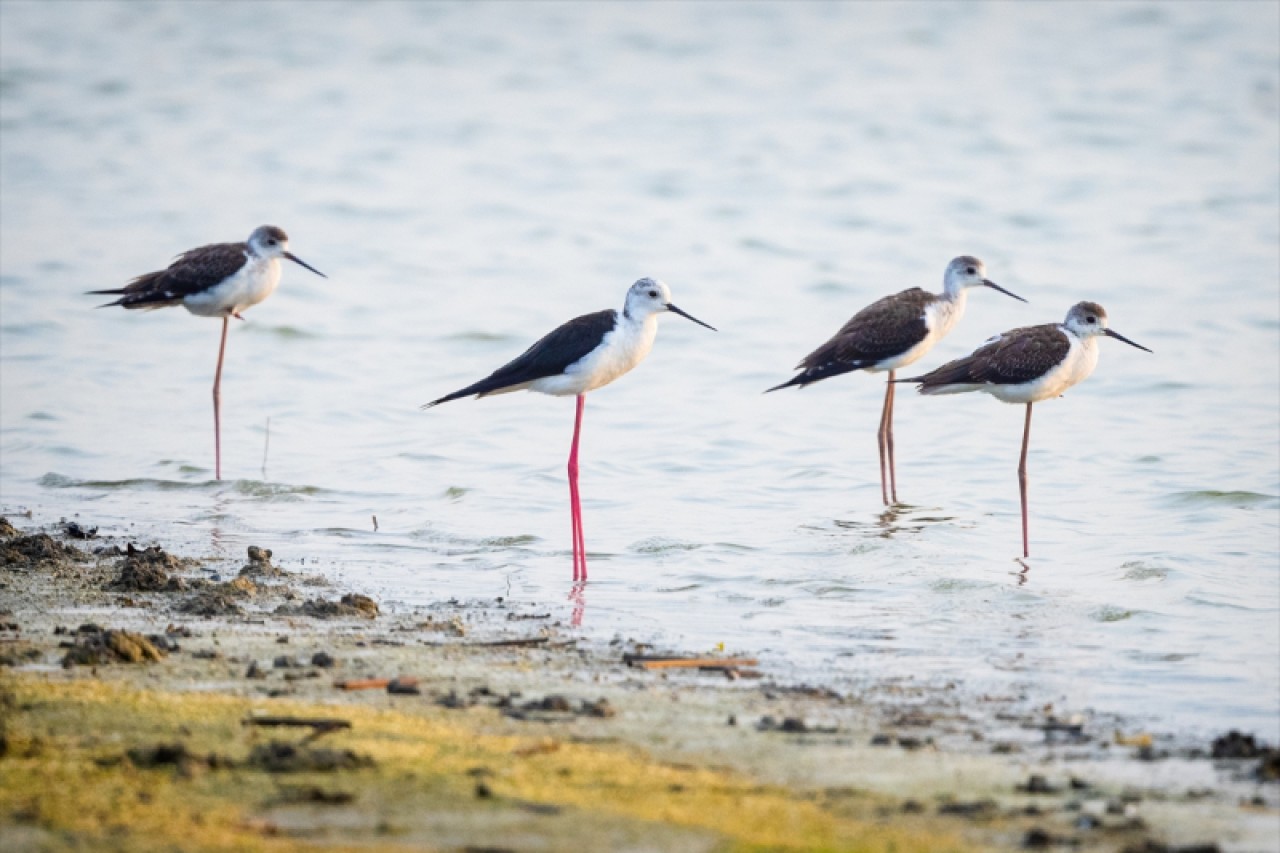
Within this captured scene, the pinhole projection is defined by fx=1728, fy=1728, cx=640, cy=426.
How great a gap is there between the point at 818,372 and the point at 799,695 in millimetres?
6026

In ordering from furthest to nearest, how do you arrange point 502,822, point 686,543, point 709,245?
point 709,245
point 686,543
point 502,822

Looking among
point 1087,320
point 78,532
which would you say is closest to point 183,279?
point 78,532

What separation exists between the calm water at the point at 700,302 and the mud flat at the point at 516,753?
79cm

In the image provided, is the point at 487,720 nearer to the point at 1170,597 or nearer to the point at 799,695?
the point at 799,695

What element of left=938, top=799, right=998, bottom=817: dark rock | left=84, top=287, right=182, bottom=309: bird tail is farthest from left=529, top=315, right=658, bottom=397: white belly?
left=938, top=799, right=998, bottom=817: dark rock

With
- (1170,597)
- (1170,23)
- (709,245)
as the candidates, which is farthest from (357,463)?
(1170,23)

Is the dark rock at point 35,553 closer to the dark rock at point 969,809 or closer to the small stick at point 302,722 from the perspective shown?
the small stick at point 302,722

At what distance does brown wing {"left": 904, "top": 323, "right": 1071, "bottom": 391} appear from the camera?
36.4ft

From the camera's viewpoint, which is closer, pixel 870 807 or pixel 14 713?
pixel 870 807

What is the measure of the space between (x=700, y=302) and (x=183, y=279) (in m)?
7.06

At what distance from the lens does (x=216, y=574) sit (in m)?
8.75

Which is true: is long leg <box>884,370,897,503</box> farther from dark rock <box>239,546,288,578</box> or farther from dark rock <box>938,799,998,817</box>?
dark rock <box>938,799,998,817</box>

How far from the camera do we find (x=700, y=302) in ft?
61.5

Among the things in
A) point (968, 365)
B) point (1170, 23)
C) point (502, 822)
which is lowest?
point (502, 822)
